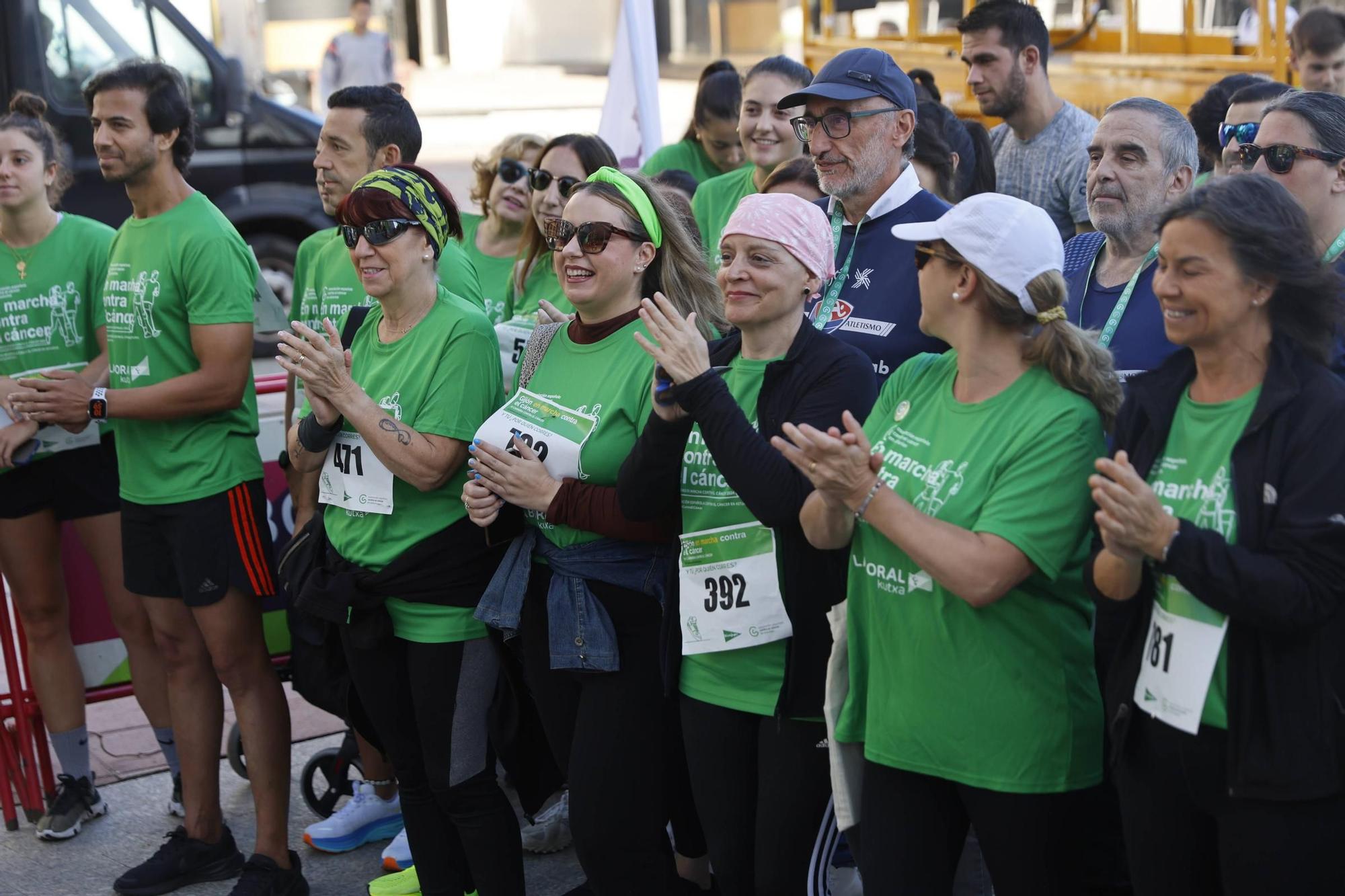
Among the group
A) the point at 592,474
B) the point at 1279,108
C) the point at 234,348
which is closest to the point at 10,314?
the point at 234,348

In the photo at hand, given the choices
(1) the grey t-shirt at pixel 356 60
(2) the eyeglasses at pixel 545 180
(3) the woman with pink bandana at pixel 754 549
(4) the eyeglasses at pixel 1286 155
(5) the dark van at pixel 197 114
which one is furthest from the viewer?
(1) the grey t-shirt at pixel 356 60

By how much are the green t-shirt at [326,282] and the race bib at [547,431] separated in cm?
120

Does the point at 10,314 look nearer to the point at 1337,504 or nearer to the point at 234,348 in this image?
the point at 234,348

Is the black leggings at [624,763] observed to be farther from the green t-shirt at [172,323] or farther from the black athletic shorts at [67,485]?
the black athletic shorts at [67,485]

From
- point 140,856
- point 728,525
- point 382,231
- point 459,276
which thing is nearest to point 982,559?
point 728,525

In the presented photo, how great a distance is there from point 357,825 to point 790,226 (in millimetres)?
2620

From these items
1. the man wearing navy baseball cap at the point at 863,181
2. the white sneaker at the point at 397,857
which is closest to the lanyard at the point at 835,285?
the man wearing navy baseball cap at the point at 863,181

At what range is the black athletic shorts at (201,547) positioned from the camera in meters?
4.32

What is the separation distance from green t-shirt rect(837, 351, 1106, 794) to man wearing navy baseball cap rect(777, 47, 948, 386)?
927 mm

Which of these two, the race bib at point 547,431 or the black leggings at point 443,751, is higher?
the race bib at point 547,431

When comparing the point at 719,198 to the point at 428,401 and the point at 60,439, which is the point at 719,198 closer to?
the point at 428,401

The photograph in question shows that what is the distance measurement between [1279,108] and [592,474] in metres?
1.81

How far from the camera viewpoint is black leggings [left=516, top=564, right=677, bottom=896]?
335 cm

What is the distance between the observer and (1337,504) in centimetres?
233
